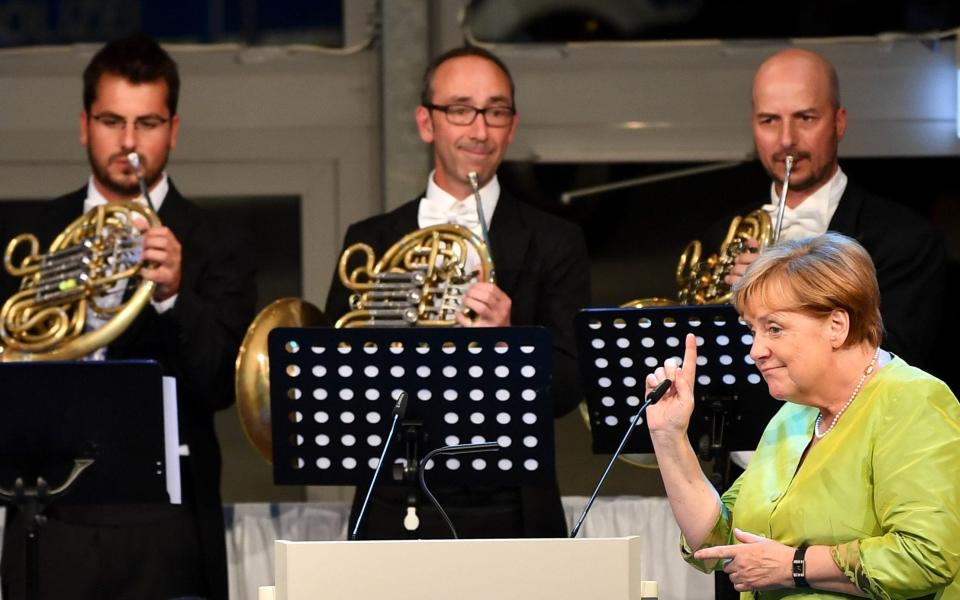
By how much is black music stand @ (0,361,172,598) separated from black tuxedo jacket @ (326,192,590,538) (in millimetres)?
654

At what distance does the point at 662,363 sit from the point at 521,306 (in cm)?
79

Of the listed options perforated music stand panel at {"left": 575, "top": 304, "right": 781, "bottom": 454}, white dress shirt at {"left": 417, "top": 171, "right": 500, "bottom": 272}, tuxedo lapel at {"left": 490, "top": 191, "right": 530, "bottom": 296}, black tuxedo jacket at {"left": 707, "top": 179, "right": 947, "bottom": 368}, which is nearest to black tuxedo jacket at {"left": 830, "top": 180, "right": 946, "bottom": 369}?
black tuxedo jacket at {"left": 707, "top": 179, "right": 947, "bottom": 368}

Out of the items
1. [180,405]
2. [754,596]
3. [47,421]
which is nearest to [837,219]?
[754,596]

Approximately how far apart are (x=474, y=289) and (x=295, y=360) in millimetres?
602

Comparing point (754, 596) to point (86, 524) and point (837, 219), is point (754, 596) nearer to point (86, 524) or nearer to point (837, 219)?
point (837, 219)

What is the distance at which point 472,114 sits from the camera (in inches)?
A: 183

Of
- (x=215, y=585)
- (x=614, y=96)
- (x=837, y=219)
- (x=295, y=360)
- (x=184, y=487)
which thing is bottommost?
(x=215, y=585)

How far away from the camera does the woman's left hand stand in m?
2.95

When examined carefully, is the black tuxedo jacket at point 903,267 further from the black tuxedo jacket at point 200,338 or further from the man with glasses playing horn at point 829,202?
the black tuxedo jacket at point 200,338

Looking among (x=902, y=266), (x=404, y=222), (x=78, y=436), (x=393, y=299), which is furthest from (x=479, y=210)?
(x=78, y=436)

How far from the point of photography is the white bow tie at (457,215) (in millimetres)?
4664

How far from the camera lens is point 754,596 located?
314 cm

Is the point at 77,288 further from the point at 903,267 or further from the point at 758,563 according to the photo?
the point at 903,267

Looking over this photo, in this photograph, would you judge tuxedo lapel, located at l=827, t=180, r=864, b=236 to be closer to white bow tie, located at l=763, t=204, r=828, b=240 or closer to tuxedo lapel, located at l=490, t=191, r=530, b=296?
white bow tie, located at l=763, t=204, r=828, b=240
